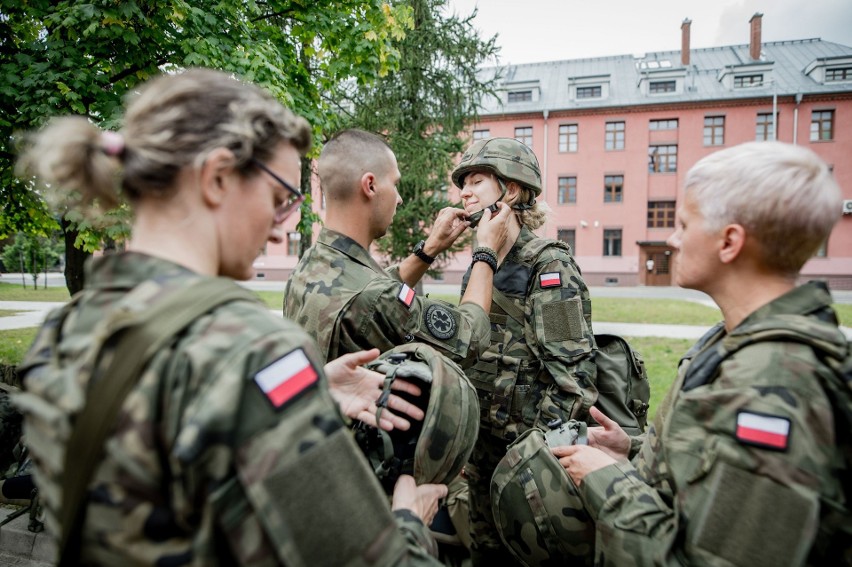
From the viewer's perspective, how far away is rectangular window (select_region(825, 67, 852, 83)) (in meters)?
32.2

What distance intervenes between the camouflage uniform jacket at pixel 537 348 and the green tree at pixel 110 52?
130 inches

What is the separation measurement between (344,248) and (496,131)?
34623mm

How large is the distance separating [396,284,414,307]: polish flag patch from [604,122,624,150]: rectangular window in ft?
115

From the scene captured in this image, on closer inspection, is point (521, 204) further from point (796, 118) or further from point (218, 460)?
point (796, 118)

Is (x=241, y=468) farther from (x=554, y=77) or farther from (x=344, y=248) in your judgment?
(x=554, y=77)

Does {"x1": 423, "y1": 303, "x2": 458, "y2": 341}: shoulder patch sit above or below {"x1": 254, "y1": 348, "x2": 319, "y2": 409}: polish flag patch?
below

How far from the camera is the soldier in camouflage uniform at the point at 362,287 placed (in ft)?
7.77

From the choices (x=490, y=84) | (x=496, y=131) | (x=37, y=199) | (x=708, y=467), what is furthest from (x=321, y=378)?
(x=496, y=131)

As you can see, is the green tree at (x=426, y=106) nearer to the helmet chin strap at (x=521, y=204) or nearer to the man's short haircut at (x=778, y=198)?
the helmet chin strap at (x=521, y=204)

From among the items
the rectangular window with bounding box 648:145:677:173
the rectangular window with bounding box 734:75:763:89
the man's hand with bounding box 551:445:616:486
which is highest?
the rectangular window with bounding box 734:75:763:89

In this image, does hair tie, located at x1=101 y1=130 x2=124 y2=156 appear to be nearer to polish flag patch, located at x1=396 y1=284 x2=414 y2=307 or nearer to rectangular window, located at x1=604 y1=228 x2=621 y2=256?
polish flag patch, located at x1=396 y1=284 x2=414 y2=307

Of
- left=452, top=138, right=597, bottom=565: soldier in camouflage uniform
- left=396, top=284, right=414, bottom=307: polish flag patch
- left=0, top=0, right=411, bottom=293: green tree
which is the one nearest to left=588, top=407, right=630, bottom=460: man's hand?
left=452, top=138, right=597, bottom=565: soldier in camouflage uniform

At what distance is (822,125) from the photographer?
3184 cm

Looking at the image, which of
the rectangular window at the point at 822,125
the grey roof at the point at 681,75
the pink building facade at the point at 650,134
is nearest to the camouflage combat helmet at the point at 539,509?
the pink building facade at the point at 650,134
